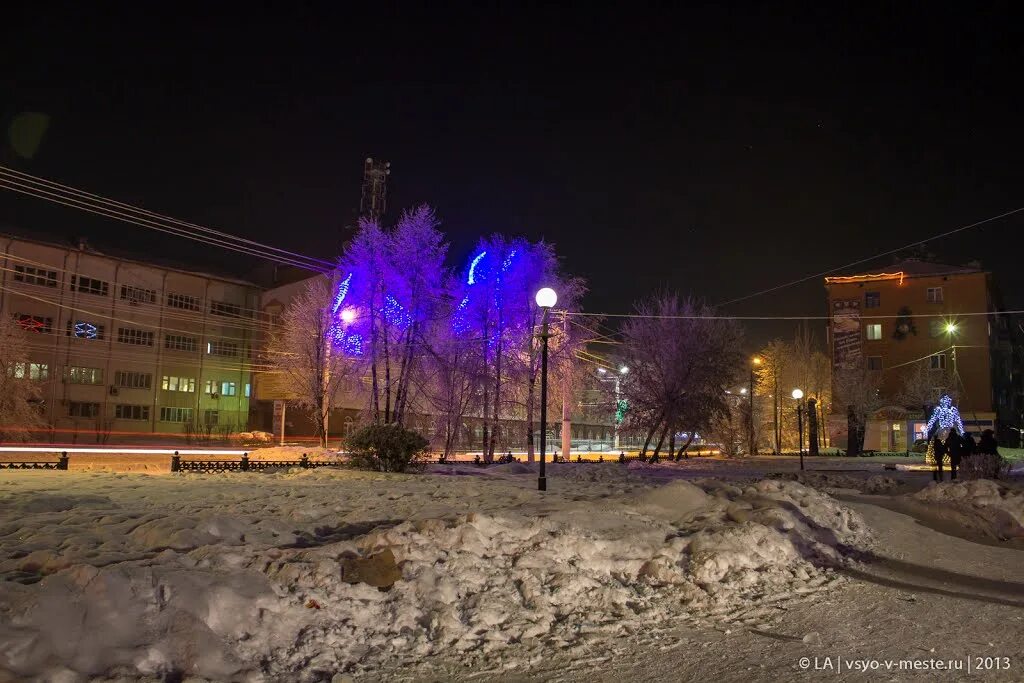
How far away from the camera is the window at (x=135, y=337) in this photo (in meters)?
56.4

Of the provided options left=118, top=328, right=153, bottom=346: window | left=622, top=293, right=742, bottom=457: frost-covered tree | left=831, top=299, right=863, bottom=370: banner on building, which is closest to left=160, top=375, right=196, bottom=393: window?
left=118, top=328, right=153, bottom=346: window

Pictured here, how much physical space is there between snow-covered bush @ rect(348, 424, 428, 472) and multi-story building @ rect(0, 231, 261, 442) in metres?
34.7

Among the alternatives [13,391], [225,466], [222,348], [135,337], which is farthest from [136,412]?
[225,466]

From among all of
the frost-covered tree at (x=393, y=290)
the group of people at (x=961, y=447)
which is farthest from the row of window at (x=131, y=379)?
the group of people at (x=961, y=447)

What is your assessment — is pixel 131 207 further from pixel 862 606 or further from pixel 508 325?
pixel 862 606

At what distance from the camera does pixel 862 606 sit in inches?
299

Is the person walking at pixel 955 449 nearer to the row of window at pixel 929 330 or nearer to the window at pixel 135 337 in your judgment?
the row of window at pixel 929 330

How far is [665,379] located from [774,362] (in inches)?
1379

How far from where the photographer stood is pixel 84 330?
53.9 meters

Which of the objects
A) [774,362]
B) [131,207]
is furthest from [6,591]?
[774,362]

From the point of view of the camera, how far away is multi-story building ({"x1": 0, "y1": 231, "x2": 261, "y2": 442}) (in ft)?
167

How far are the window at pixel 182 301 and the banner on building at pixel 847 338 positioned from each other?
192 feet

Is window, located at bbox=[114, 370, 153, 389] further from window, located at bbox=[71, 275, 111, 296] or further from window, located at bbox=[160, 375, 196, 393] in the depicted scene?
window, located at bbox=[71, 275, 111, 296]

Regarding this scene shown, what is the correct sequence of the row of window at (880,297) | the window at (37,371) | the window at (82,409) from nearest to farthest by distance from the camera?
the window at (37,371)
the window at (82,409)
the row of window at (880,297)
